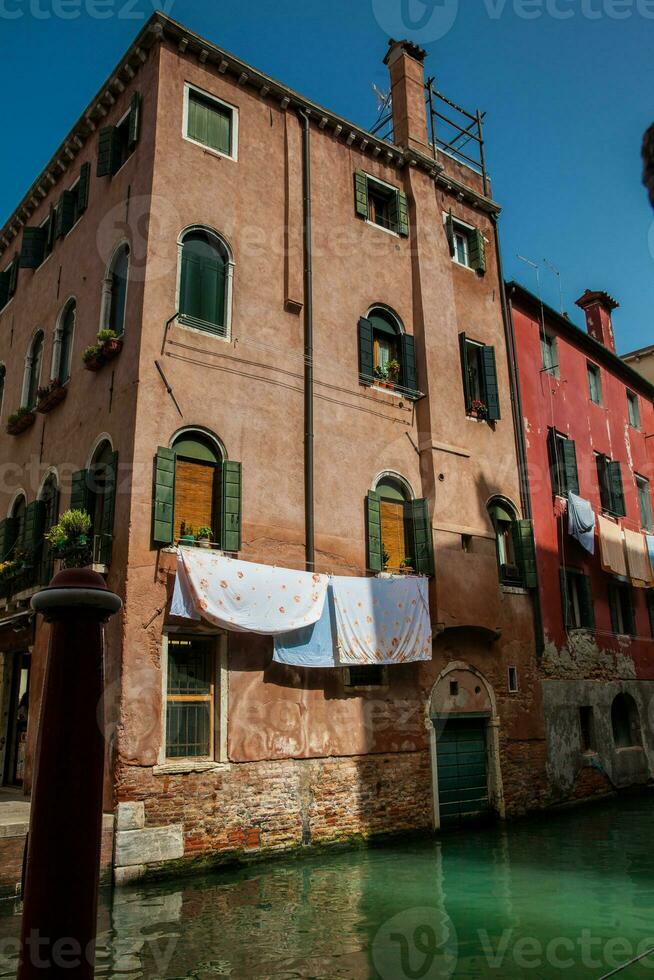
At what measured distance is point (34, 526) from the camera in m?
12.6

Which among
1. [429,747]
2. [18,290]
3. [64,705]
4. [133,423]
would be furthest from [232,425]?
[64,705]

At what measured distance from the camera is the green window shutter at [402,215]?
48.2 ft

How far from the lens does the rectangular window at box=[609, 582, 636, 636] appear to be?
17594 mm

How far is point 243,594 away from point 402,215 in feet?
28.0

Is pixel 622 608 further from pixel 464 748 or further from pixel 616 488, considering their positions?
pixel 464 748

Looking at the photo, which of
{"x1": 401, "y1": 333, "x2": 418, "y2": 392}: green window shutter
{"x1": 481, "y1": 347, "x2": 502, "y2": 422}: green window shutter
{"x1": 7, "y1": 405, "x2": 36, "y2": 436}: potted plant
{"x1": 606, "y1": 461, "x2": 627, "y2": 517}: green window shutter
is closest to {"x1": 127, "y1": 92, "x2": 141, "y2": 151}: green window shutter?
{"x1": 7, "y1": 405, "x2": 36, "y2": 436}: potted plant

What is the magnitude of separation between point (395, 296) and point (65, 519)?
7429 mm

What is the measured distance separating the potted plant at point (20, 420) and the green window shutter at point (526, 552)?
9130 mm

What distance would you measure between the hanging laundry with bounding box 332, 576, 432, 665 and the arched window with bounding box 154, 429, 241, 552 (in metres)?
1.81

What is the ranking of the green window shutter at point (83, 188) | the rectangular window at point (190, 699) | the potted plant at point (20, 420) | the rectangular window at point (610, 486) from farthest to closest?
the rectangular window at point (610, 486), the potted plant at point (20, 420), the green window shutter at point (83, 188), the rectangular window at point (190, 699)

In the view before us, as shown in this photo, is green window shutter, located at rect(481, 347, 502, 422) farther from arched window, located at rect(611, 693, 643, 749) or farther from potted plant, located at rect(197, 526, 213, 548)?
arched window, located at rect(611, 693, 643, 749)

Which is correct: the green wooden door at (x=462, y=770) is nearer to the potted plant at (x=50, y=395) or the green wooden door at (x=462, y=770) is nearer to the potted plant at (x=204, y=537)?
the potted plant at (x=204, y=537)

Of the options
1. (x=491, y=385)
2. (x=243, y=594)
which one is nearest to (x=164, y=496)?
(x=243, y=594)

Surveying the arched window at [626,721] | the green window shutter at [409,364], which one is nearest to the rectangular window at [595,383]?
the green window shutter at [409,364]
